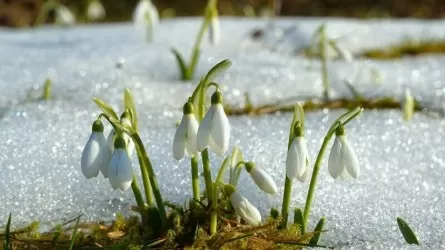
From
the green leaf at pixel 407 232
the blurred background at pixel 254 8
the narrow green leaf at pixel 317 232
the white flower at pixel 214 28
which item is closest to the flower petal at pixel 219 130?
the narrow green leaf at pixel 317 232

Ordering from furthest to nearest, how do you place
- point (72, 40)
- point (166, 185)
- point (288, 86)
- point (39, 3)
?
1. point (39, 3)
2. point (72, 40)
3. point (288, 86)
4. point (166, 185)

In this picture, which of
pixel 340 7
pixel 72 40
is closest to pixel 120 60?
pixel 72 40

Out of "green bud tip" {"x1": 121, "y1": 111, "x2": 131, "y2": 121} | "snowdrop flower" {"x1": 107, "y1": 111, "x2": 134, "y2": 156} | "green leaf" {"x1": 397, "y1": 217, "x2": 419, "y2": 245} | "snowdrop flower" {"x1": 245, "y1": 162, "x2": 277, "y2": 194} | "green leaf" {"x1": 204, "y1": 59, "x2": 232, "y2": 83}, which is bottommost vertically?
"green leaf" {"x1": 397, "y1": 217, "x2": 419, "y2": 245}

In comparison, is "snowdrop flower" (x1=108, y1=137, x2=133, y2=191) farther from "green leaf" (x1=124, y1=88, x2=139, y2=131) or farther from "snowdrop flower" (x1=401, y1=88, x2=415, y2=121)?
"snowdrop flower" (x1=401, y1=88, x2=415, y2=121)

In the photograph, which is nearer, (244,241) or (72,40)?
(244,241)

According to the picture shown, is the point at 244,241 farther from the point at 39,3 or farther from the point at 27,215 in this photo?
the point at 39,3

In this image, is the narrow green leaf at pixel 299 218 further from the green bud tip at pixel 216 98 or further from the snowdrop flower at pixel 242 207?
the green bud tip at pixel 216 98

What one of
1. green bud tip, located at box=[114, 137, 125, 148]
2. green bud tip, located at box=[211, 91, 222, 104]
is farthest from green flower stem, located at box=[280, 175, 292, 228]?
green bud tip, located at box=[114, 137, 125, 148]
